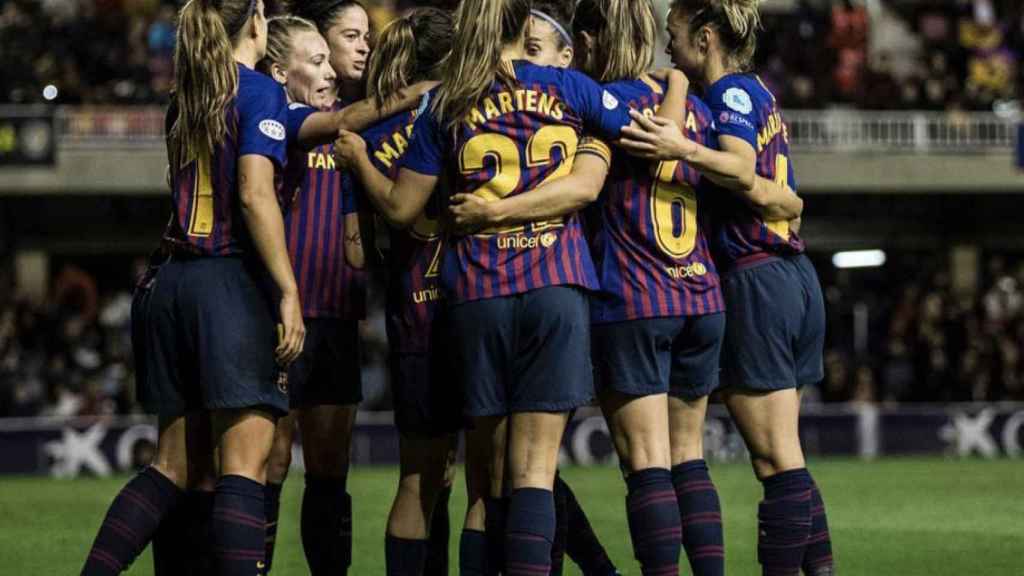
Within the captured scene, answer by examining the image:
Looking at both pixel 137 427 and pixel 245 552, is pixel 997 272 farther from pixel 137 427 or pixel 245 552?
pixel 245 552

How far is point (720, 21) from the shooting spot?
620cm

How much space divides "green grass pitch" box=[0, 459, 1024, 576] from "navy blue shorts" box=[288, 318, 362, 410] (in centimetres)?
179

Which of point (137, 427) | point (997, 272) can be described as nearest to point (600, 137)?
point (137, 427)

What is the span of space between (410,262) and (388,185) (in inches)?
15.8

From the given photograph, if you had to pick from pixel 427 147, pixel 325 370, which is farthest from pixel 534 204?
pixel 325 370

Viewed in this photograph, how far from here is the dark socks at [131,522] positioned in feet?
18.5

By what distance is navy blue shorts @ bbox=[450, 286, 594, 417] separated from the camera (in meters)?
5.49

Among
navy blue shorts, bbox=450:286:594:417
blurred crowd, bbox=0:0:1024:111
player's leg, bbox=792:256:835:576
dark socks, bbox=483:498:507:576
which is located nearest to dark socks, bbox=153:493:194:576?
dark socks, bbox=483:498:507:576

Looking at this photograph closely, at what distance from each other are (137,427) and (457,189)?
11.8m

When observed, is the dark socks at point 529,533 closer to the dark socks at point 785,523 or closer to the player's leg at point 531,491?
the player's leg at point 531,491

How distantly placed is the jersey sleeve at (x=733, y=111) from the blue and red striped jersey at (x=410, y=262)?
1.02 metres

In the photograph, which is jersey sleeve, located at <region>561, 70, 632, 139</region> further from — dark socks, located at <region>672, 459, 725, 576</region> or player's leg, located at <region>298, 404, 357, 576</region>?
player's leg, located at <region>298, 404, 357, 576</region>

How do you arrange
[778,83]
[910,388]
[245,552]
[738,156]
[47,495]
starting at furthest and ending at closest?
[778,83] → [910,388] → [47,495] → [738,156] → [245,552]

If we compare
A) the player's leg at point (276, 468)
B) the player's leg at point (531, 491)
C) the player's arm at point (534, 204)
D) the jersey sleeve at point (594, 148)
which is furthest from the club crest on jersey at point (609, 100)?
the player's leg at point (276, 468)
